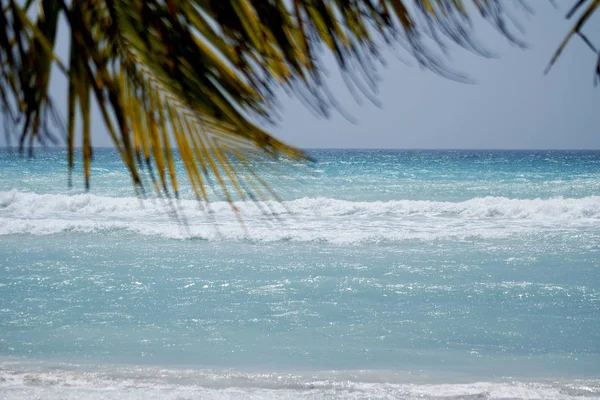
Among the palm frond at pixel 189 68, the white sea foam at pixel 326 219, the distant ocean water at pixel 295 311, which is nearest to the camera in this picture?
the palm frond at pixel 189 68

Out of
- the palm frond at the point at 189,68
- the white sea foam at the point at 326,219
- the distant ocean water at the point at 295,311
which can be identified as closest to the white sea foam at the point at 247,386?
the distant ocean water at the point at 295,311

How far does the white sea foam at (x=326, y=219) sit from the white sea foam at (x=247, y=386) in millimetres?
5427

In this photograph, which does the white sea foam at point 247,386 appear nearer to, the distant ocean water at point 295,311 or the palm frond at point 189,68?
the distant ocean water at point 295,311

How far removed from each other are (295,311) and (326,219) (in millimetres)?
9409

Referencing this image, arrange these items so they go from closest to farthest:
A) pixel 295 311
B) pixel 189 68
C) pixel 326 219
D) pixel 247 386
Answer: pixel 189 68, pixel 247 386, pixel 295 311, pixel 326 219

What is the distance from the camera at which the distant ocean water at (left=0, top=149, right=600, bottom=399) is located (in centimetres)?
430

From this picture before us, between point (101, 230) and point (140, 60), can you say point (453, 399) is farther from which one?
point (101, 230)

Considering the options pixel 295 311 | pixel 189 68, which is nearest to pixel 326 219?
pixel 295 311

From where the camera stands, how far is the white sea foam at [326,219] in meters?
12.0

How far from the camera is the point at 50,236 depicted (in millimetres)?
11992

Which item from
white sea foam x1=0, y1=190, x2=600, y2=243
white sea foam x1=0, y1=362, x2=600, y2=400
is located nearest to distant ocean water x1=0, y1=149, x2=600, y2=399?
white sea foam x1=0, y1=362, x2=600, y2=400

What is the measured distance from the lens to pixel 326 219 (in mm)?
15664

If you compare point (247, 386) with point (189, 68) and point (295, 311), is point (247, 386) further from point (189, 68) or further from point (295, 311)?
point (189, 68)

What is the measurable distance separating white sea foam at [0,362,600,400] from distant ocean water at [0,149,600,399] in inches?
0.7
